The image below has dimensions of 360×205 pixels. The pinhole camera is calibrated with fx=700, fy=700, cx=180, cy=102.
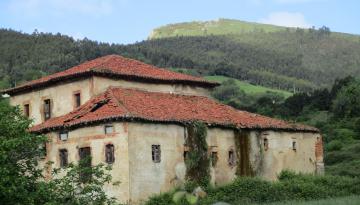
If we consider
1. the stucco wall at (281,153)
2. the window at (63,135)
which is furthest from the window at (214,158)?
the window at (63,135)

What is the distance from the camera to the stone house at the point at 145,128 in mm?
37031

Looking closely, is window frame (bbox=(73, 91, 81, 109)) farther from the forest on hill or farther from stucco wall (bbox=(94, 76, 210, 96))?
A: the forest on hill

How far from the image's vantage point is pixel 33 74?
87.9 m

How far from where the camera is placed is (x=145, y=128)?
37500 mm

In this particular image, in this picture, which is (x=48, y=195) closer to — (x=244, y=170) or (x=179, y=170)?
(x=179, y=170)

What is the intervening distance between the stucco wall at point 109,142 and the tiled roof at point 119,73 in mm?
4632

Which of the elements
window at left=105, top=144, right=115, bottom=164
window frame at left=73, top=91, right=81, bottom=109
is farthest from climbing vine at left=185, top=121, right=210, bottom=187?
window frame at left=73, top=91, right=81, bottom=109

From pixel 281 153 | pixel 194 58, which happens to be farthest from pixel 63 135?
pixel 194 58

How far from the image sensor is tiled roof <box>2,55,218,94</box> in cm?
4178

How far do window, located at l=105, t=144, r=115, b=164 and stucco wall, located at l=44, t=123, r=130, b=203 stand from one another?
0.16m

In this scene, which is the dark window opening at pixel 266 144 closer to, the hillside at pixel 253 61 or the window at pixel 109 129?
the window at pixel 109 129

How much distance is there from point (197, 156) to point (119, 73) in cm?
709

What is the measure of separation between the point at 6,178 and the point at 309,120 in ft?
219

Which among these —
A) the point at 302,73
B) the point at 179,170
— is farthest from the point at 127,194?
the point at 302,73
